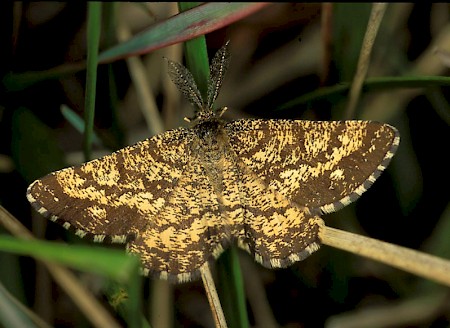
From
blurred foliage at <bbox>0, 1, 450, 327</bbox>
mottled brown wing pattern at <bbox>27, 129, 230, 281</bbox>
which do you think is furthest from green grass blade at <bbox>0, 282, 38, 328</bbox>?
blurred foliage at <bbox>0, 1, 450, 327</bbox>

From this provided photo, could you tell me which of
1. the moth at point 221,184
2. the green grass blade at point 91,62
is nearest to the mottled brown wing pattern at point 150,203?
the moth at point 221,184

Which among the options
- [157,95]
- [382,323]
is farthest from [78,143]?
[382,323]

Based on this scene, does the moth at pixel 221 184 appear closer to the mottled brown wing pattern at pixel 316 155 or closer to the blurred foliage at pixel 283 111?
the mottled brown wing pattern at pixel 316 155

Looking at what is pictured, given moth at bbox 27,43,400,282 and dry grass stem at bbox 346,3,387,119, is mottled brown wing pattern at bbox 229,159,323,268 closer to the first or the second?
moth at bbox 27,43,400,282

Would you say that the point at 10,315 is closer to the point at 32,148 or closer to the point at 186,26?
the point at 32,148

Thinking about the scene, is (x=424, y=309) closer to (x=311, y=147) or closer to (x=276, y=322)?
(x=276, y=322)

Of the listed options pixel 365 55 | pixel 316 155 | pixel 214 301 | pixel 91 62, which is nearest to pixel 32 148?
pixel 91 62
